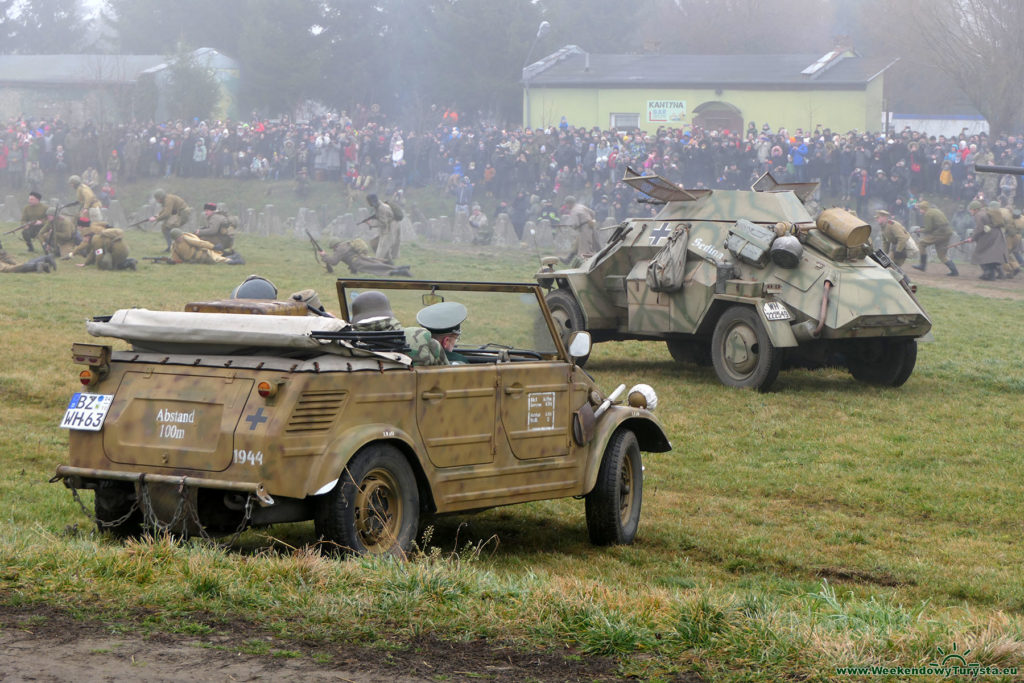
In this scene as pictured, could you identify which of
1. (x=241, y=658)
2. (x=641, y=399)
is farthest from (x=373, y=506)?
(x=641, y=399)

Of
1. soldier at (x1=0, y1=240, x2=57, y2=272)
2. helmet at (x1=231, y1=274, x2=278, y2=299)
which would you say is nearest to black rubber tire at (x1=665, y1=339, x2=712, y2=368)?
helmet at (x1=231, y1=274, x2=278, y2=299)

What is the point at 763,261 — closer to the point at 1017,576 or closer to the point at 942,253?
the point at 1017,576

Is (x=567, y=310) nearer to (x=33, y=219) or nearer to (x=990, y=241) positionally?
(x=33, y=219)

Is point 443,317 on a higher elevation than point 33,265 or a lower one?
higher

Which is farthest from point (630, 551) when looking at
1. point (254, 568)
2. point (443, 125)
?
point (443, 125)

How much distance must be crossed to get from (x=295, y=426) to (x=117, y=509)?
1.38 m

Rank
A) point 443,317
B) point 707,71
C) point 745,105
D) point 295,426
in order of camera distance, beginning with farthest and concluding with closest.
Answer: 1. point 707,71
2. point 745,105
3. point 443,317
4. point 295,426

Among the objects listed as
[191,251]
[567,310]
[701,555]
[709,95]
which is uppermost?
[709,95]

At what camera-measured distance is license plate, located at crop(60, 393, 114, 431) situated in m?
6.50

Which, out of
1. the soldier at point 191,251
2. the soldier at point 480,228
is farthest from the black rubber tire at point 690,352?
the soldier at point 480,228

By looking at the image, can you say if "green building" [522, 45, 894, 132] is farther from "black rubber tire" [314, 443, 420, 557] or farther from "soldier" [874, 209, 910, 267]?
"black rubber tire" [314, 443, 420, 557]

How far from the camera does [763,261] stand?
14.6m

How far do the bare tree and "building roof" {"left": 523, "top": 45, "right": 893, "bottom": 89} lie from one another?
2390mm

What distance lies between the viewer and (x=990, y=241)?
98.5ft
